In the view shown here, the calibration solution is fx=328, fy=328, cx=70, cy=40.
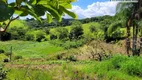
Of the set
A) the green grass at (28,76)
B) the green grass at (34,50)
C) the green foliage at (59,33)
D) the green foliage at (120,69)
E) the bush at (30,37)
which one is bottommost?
the bush at (30,37)

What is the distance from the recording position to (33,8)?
2.81ft

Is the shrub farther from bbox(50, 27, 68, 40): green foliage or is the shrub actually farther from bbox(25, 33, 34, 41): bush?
bbox(50, 27, 68, 40): green foliage

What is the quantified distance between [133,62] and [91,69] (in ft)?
5.64

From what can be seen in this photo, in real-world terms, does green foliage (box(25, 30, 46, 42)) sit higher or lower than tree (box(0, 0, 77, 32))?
lower

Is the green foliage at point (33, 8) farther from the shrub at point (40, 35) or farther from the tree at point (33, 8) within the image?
the shrub at point (40, 35)

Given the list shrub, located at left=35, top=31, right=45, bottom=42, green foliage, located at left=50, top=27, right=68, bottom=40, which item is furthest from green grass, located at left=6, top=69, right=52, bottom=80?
shrub, located at left=35, top=31, right=45, bottom=42

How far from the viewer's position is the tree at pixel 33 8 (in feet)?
2.50

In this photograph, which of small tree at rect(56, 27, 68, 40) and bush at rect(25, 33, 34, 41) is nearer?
small tree at rect(56, 27, 68, 40)

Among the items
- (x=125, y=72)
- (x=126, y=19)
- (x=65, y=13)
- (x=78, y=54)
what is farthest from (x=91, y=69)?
(x=78, y=54)

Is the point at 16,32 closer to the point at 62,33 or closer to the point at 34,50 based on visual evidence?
the point at 34,50

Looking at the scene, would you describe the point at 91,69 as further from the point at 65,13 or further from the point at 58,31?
the point at 58,31

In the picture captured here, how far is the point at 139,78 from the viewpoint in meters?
10.3

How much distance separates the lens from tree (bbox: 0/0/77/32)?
0.76m

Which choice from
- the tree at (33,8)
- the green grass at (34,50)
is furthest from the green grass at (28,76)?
the green grass at (34,50)
